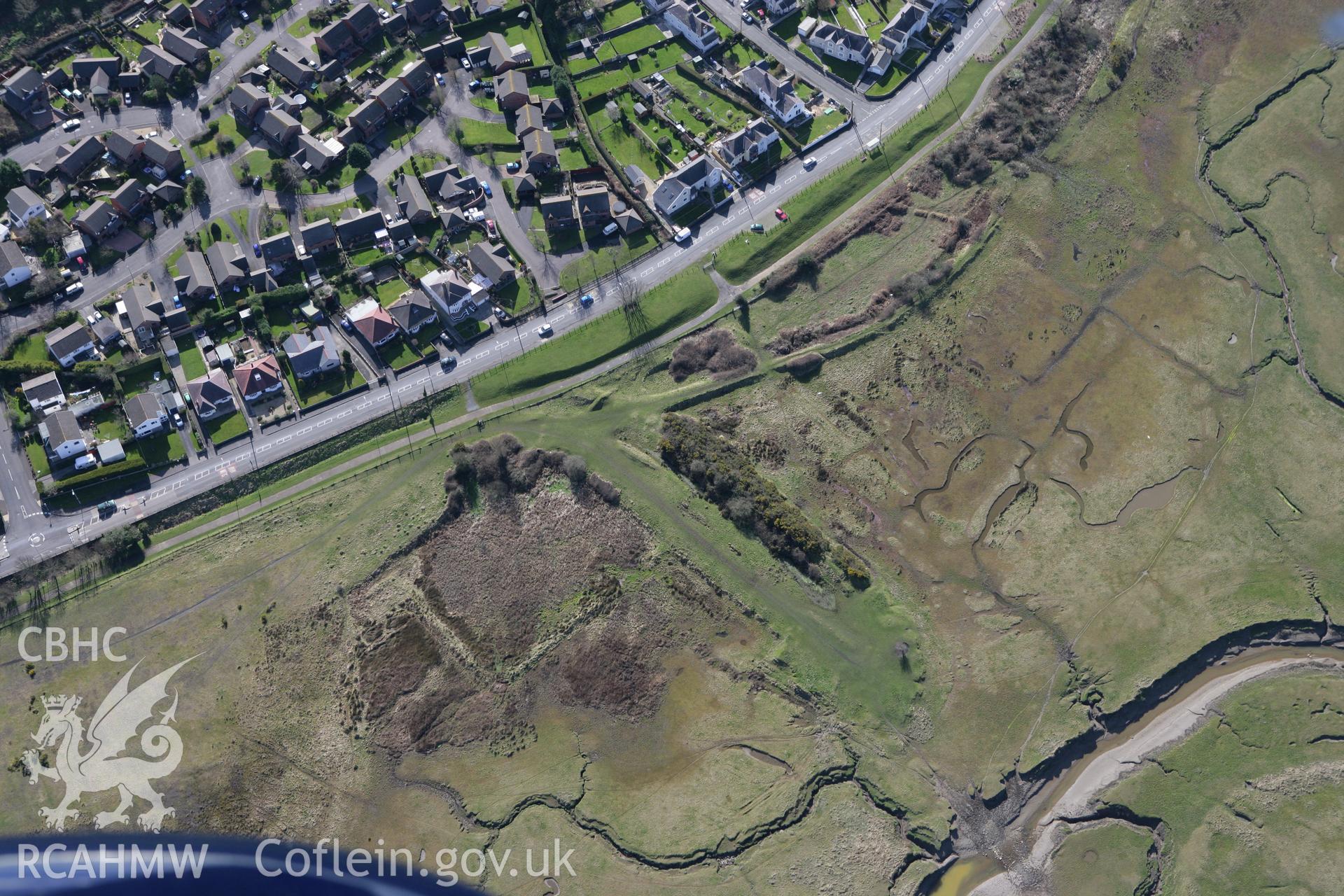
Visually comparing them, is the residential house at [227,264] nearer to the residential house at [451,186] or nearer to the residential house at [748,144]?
the residential house at [451,186]

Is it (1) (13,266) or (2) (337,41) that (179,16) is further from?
(1) (13,266)

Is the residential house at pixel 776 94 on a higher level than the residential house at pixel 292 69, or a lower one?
lower

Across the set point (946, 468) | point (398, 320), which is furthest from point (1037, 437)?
point (398, 320)

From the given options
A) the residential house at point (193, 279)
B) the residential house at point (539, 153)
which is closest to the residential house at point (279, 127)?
the residential house at point (193, 279)

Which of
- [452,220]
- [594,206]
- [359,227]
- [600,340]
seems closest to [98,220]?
[359,227]

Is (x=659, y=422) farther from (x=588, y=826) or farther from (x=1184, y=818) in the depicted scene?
(x=1184, y=818)

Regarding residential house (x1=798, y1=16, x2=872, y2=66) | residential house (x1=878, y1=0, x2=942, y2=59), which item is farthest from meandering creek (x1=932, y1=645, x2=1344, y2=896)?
residential house (x1=798, y1=16, x2=872, y2=66)
